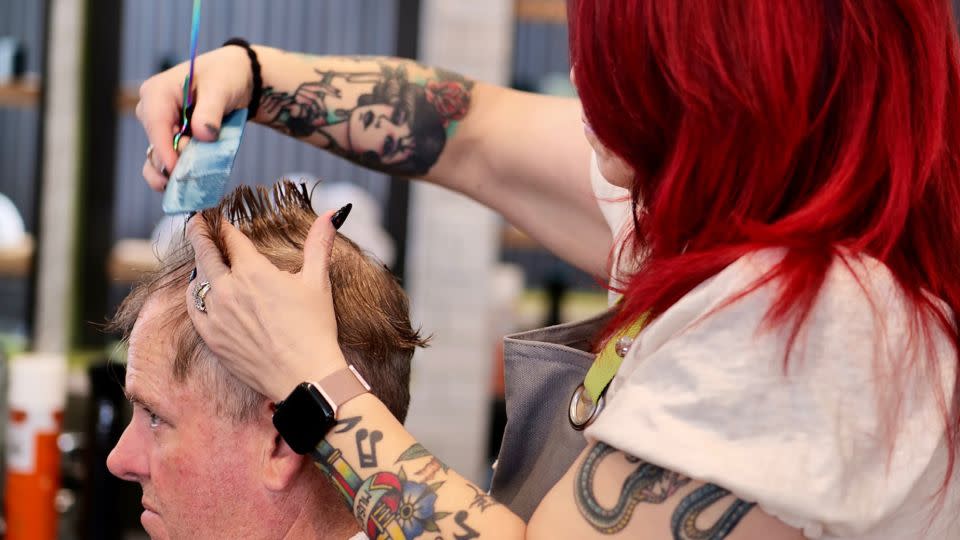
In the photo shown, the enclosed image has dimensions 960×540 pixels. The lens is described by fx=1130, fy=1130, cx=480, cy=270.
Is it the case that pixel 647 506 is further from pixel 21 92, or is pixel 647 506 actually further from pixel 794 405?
pixel 21 92

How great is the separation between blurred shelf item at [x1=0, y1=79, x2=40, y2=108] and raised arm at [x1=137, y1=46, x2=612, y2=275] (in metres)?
1.91

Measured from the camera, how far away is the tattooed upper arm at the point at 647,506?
991 mm

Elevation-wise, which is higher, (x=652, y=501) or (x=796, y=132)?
(x=796, y=132)

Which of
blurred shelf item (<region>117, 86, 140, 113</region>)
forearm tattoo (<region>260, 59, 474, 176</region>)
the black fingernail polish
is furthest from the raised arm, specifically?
blurred shelf item (<region>117, 86, 140, 113</region>)

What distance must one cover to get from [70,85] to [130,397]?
6.93 feet

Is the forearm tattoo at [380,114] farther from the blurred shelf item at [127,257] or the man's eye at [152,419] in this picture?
the blurred shelf item at [127,257]

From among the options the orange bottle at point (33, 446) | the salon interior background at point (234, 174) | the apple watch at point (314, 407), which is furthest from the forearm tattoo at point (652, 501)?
the salon interior background at point (234, 174)

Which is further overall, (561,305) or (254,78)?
(561,305)

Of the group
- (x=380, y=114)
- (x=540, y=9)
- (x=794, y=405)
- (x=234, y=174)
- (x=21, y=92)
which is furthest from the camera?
(x=540, y=9)

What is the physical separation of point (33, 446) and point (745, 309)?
5.69 ft

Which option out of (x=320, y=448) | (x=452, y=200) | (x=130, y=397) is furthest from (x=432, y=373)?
(x=320, y=448)

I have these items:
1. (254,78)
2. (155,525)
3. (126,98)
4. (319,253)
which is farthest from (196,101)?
(126,98)

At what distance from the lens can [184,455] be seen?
138 cm

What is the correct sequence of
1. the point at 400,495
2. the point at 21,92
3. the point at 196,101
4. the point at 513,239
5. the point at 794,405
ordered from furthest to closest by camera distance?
the point at 513,239 < the point at 21,92 < the point at 196,101 < the point at 400,495 < the point at 794,405
